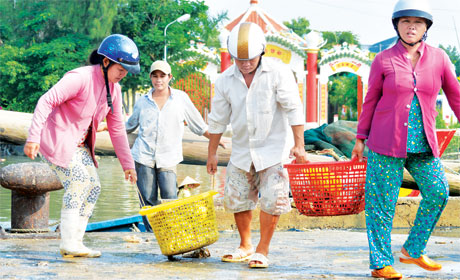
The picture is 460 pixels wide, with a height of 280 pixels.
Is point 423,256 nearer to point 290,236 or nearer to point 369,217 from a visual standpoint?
point 369,217

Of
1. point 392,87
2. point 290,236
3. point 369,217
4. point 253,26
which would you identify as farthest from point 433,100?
point 290,236

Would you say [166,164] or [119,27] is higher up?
[119,27]

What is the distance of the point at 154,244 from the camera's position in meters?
6.50

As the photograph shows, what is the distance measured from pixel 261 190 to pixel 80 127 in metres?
1.45

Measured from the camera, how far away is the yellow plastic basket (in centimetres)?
538

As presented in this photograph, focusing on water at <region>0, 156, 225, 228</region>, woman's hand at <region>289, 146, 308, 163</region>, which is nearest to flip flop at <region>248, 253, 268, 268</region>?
woman's hand at <region>289, 146, 308, 163</region>

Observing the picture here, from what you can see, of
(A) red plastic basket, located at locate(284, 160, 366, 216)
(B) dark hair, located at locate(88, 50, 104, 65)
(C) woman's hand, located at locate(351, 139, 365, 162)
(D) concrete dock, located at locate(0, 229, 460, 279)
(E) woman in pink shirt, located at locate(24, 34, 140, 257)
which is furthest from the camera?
(B) dark hair, located at locate(88, 50, 104, 65)

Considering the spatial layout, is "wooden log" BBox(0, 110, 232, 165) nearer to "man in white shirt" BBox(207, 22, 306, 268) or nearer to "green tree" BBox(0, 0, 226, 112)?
"man in white shirt" BBox(207, 22, 306, 268)

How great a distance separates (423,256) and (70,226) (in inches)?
103

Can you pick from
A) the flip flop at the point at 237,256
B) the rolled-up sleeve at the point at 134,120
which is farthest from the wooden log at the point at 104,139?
the flip flop at the point at 237,256

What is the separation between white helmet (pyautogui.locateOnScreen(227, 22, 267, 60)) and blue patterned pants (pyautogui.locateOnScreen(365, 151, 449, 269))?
1.12m

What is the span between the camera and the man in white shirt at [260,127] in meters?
5.31

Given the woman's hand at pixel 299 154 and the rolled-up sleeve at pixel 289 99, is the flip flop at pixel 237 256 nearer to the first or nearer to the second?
the woman's hand at pixel 299 154

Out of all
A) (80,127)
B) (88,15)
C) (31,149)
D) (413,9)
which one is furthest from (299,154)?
(88,15)
